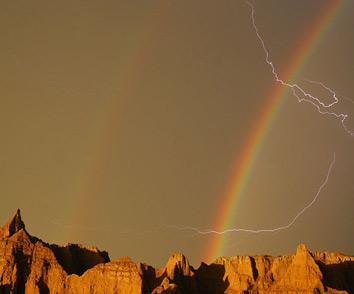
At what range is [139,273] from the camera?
99.8m

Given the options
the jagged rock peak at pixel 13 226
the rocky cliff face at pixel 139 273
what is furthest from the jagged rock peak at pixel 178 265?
the jagged rock peak at pixel 13 226

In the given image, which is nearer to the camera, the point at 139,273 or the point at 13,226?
the point at 139,273

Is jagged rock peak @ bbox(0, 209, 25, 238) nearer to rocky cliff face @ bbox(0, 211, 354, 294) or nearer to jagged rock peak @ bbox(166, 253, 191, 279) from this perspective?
rocky cliff face @ bbox(0, 211, 354, 294)

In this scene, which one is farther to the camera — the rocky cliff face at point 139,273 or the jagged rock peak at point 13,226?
the jagged rock peak at point 13,226

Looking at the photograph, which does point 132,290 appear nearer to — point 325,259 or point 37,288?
point 37,288

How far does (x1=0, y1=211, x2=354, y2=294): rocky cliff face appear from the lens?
98.8 meters

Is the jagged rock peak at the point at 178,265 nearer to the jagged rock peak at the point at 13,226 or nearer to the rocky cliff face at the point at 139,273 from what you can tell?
the rocky cliff face at the point at 139,273

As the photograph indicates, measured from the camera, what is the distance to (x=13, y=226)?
108938mm

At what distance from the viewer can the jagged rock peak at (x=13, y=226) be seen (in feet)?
350

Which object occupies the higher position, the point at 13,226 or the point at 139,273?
the point at 13,226

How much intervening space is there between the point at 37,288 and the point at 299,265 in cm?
3136

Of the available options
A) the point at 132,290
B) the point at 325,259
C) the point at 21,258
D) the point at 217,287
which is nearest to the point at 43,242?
the point at 21,258

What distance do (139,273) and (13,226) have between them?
756 inches

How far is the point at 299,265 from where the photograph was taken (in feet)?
344
